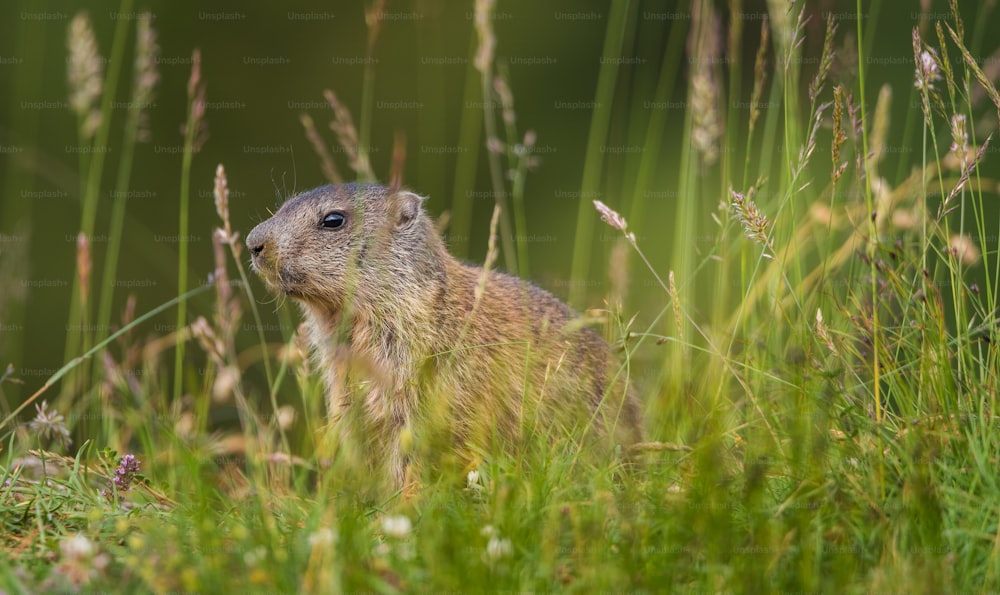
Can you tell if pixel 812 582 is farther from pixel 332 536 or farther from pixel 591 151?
pixel 591 151

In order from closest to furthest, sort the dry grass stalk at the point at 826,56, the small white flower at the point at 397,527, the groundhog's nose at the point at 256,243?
the small white flower at the point at 397,527, the dry grass stalk at the point at 826,56, the groundhog's nose at the point at 256,243

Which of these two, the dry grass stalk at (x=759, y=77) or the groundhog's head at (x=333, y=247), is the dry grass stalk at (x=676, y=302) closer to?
the dry grass stalk at (x=759, y=77)

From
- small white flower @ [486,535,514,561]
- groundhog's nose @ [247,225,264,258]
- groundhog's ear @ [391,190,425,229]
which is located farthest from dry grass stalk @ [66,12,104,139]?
small white flower @ [486,535,514,561]

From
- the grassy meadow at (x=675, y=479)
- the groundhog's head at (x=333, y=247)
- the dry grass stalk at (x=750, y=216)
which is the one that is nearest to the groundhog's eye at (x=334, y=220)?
the groundhog's head at (x=333, y=247)

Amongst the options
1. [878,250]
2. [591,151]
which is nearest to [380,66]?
[591,151]

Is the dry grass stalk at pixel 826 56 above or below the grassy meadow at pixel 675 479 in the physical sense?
above

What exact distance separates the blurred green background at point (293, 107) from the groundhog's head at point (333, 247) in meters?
7.52

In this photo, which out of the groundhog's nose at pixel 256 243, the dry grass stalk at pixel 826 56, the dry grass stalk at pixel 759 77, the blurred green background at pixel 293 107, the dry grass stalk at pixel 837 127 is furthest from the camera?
the blurred green background at pixel 293 107

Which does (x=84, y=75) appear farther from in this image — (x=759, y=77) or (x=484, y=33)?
(x=759, y=77)

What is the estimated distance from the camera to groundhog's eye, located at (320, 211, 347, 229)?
5225 mm

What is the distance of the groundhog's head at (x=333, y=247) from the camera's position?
5008 millimetres

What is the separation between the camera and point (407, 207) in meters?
5.43

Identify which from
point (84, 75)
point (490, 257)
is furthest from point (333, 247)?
point (84, 75)

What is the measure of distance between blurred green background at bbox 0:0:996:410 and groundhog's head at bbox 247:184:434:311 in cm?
752
